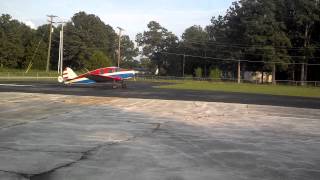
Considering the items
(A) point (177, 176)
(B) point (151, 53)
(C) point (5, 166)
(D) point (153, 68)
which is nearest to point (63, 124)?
(C) point (5, 166)

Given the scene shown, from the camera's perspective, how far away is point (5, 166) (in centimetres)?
833

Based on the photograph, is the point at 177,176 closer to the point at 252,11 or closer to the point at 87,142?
the point at 87,142

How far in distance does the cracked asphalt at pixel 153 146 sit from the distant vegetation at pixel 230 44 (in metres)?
70.0

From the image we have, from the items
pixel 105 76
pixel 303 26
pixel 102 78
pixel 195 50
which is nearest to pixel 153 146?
pixel 105 76

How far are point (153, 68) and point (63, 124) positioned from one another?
12348 centimetres

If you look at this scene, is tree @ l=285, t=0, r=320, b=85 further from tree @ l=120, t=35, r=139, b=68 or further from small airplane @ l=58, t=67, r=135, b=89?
tree @ l=120, t=35, r=139, b=68

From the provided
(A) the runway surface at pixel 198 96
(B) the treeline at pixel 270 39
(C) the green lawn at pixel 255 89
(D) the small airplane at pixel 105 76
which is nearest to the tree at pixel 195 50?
(B) the treeline at pixel 270 39

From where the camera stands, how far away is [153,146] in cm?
1117

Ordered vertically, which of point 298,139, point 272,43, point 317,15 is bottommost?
point 298,139

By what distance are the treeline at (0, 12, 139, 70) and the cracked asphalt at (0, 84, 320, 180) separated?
2887 inches

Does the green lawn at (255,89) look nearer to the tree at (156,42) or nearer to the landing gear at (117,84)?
the landing gear at (117,84)

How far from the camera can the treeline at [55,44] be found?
103312mm

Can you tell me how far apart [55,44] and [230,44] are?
159ft

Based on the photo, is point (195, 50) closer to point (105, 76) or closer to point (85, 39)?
point (85, 39)
